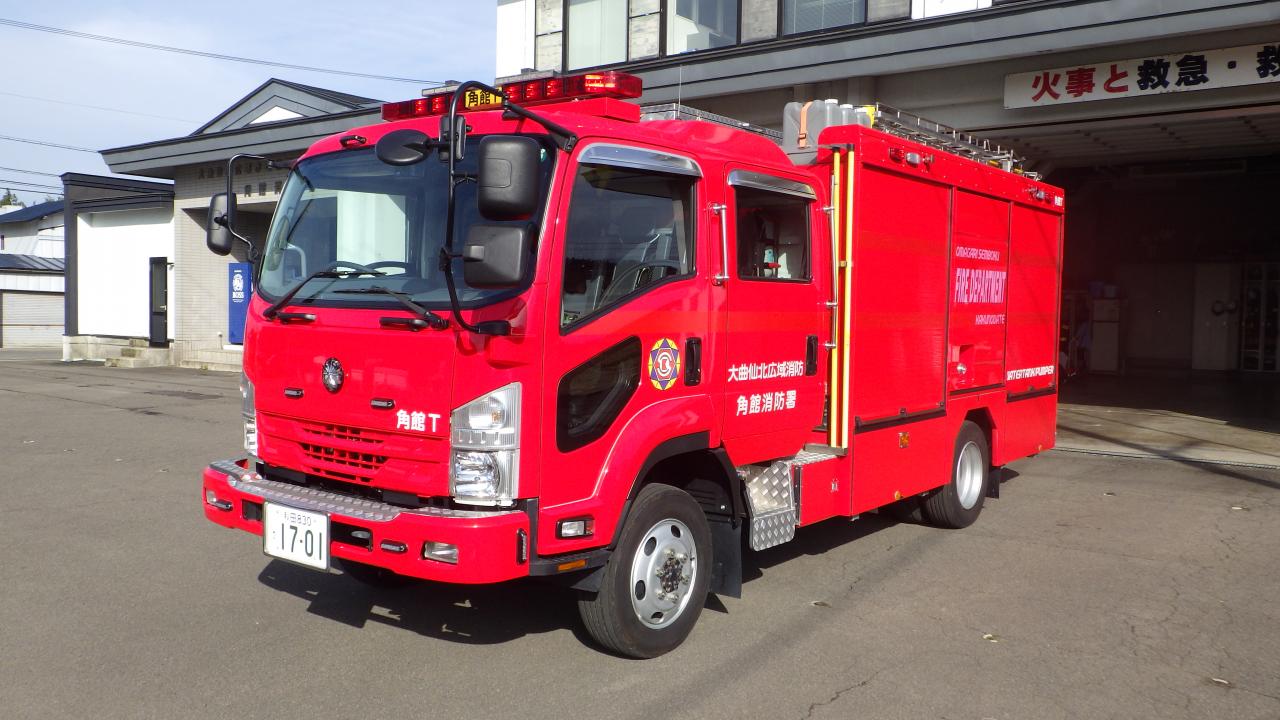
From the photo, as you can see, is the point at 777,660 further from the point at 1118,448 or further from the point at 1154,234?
the point at 1154,234

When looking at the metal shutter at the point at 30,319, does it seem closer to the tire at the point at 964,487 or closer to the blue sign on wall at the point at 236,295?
the blue sign on wall at the point at 236,295

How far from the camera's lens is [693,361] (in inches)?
194

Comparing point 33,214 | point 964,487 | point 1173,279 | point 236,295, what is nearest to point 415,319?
point 964,487

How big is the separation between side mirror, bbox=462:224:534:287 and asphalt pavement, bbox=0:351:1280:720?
1.81m

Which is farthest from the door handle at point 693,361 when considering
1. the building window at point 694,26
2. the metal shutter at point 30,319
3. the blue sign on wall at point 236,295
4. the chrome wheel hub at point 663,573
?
the metal shutter at point 30,319

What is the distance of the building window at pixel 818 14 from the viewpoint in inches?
542

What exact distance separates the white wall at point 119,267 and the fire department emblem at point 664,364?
22472 millimetres

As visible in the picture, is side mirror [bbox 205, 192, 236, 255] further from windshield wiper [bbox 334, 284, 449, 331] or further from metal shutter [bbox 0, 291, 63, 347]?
metal shutter [bbox 0, 291, 63, 347]

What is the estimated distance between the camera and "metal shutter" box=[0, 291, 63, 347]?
114 ft

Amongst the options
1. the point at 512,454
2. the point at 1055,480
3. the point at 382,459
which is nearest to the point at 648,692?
the point at 512,454

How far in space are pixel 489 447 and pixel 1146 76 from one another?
10209 millimetres

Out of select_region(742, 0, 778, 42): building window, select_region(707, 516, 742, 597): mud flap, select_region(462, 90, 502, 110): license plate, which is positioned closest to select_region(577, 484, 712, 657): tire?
select_region(707, 516, 742, 597): mud flap

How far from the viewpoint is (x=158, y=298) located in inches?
963

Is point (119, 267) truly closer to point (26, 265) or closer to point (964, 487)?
point (26, 265)
